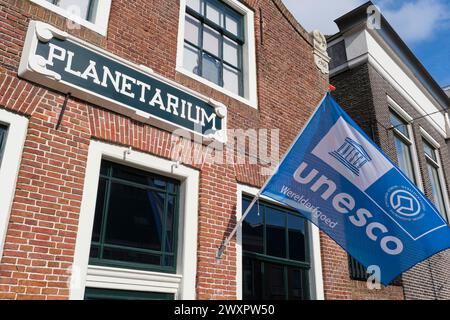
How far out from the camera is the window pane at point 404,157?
39.3 ft

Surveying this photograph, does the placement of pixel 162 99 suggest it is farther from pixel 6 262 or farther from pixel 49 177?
pixel 6 262

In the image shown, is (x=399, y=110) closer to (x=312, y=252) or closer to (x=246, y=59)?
(x=246, y=59)

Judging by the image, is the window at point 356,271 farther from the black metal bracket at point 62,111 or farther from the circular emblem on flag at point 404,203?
the black metal bracket at point 62,111

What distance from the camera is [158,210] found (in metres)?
5.46

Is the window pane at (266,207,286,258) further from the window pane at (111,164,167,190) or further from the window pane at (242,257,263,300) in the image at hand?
the window pane at (111,164,167,190)

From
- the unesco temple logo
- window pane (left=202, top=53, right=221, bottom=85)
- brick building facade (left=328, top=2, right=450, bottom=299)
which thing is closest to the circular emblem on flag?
the unesco temple logo

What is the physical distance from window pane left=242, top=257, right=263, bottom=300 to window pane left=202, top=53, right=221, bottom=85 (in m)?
3.15

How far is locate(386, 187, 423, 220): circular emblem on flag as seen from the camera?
5.66m

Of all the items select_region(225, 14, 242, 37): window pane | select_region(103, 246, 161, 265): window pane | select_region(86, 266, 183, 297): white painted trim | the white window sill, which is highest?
select_region(225, 14, 242, 37): window pane

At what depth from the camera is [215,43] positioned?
7.38 m

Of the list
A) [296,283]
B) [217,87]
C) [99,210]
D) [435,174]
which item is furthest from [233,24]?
[435,174]

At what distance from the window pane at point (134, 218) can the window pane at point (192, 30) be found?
2919 millimetres

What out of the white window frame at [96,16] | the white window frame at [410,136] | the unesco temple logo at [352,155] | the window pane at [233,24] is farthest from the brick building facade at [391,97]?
the white window frame at [96,16]
